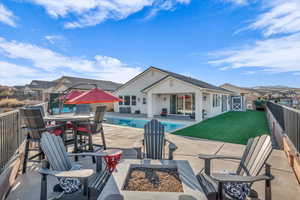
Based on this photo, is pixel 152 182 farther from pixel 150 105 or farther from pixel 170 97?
pixel 170 97

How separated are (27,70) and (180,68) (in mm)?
24545

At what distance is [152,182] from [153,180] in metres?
0.06

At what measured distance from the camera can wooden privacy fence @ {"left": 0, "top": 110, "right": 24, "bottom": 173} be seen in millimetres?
3341

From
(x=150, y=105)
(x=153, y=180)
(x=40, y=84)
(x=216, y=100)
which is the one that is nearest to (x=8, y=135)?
(x=153, y=180)

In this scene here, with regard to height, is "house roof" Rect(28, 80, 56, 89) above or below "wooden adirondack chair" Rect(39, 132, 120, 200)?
above

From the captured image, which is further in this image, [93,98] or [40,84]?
[40,84]

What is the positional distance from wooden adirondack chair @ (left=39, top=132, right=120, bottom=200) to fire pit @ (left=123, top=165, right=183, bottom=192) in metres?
0.40

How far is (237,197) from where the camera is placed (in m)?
2.23

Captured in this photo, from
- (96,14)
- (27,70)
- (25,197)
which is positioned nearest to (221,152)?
(25,197)

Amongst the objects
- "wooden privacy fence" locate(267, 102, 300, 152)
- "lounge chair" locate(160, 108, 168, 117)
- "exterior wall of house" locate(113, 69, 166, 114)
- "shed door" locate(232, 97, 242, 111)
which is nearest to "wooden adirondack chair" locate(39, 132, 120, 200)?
"wooden privacy fence" locate(267, 102, 300, 152)

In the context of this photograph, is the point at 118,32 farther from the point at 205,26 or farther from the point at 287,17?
the point at 287,17

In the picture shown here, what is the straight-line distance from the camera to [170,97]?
17.2m

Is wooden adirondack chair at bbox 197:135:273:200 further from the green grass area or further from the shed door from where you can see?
the shed door

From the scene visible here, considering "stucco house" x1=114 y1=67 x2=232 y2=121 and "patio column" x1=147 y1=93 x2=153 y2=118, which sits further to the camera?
"patio column" x1=147 y1=93 x2=153 y2=118
